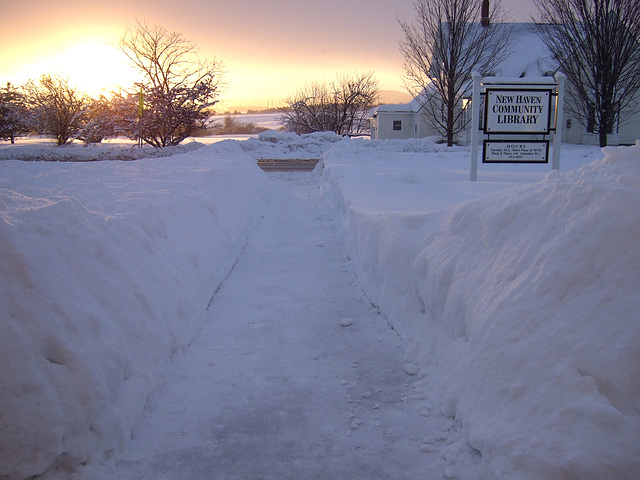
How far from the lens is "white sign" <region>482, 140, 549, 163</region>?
10.7 m

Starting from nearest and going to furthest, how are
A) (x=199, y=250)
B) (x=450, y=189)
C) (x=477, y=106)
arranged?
1. (x=199, y=250)
2. (x=450, y=189)
3. (x=477, y=106)

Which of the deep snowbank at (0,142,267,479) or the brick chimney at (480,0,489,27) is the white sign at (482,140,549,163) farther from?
the brick chimney at (480,0,489,27)

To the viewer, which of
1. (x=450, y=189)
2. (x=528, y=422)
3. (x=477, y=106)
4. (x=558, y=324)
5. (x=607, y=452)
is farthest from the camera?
(x=477, y=106)

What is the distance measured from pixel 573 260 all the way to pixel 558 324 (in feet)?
Answer: 1.41

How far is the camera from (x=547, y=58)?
31266 millimetres

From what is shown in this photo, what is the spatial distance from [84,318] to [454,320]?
269 centimetres

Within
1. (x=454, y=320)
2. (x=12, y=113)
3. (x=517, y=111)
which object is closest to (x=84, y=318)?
(x=454, y=320)

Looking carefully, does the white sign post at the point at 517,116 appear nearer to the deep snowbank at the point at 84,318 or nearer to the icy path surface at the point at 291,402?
the icy path surface at the point at 291,402

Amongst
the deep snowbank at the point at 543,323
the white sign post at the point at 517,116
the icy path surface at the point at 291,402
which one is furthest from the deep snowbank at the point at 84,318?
the white sign post at the point at 517,116

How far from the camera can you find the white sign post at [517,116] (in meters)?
10.4

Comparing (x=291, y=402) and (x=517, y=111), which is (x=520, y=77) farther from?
(x=291, y=402)

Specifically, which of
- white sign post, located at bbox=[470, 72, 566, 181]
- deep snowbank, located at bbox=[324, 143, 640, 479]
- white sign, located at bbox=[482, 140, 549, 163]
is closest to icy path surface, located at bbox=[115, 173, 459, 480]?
deep snowbank, located at bbox=[324, 143, 640, 479]

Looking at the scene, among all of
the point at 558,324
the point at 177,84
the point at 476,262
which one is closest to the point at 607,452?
the point at 558,324

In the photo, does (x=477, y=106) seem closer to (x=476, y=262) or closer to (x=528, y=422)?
(x=476, y=262)
